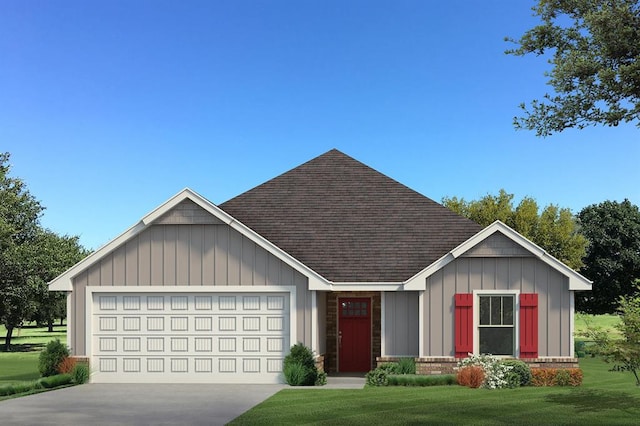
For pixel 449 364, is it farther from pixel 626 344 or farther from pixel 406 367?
pixel 626 344

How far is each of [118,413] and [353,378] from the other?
879 centimetres

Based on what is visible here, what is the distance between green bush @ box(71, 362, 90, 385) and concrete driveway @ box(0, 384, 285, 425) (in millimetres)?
473

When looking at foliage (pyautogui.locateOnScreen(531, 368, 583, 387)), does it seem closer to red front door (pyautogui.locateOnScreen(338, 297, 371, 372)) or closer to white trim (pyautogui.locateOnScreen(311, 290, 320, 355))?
red front door (pyautogui.locateOnScreen(338, 297, 371, 372))

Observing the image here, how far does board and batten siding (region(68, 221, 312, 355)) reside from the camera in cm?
2225

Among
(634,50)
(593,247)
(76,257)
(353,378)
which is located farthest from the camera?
(593,247)

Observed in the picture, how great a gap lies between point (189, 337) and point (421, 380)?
22.8ft

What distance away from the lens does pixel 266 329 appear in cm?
2227

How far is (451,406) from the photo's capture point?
16844 millimetres

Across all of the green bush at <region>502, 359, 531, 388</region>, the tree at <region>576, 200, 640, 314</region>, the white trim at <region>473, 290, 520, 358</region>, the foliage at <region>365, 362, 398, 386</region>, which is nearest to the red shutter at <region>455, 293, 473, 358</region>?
the white trim at <region>473, 290, 520, 358</region>

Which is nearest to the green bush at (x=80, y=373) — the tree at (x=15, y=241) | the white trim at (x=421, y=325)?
the white trim at (x=421, y=325)

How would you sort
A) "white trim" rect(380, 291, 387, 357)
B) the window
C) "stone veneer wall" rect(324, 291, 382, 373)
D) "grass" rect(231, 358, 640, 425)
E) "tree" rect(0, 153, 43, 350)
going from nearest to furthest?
1. "grass" rect(231, 358, 640, 425)
2. the window
3. "white trim" rect(380, 291, 387, 357)
4. "stone veneer wall" rect(324, 291, 382, 373)
5. "tree" rect(0, 153, 43, 350)

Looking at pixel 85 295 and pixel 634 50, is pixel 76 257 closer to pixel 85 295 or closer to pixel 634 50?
pixel 85 295

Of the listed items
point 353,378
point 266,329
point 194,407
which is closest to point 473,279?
point 353,378

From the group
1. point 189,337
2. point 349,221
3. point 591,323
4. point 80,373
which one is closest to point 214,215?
point 189,337
